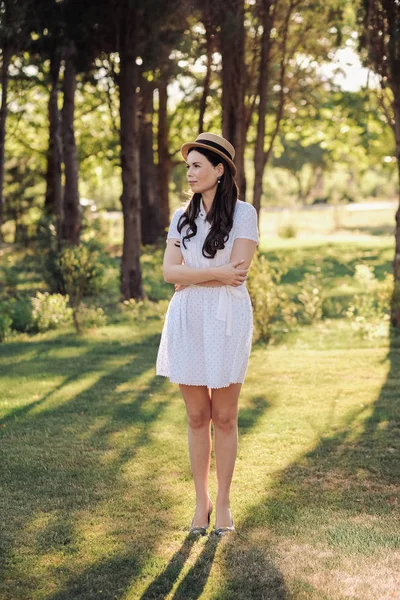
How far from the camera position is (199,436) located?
471 cm

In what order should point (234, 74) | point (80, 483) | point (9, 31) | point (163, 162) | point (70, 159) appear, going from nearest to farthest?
point (80, 483), point (9, 31), point (234, 74), point (70, 159), point (163, 162)

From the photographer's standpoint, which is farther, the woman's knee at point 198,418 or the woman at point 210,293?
the woman's knee at point 198,418

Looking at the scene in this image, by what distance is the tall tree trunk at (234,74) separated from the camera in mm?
11491

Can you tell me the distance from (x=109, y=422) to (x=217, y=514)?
2.62 meters

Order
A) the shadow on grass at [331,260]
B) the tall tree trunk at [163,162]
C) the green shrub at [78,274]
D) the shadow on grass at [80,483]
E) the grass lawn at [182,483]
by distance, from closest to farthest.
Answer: the grass lawn at [182,483] → the shadow on grass at [80,483] → the green shrub at [78,274] → the shadow on grass at [331,260] → the tall tree trunk at [163,162]

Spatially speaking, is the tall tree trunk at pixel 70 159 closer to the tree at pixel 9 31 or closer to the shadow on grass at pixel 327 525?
the tree at pixel 9 31

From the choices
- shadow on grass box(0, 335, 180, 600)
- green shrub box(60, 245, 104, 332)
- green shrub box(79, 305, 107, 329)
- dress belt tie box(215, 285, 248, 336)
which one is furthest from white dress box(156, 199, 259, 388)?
green shrub box(79, 305, 107, 329)

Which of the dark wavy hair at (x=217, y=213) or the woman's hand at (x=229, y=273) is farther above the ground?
the dark wavy hair at (x=217, y=213)

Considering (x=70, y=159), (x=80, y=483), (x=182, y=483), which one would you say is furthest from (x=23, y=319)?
(x=182, y=483)

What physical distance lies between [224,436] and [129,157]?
30.4 ft

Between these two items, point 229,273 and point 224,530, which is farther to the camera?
point 224,530

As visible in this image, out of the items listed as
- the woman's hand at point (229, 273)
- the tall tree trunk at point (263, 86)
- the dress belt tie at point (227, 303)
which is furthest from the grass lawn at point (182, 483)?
the tall tree trunk at point (263, 86)

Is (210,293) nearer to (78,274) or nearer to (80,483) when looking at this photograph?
(80,483)

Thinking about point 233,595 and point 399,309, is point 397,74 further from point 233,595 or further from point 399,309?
point 233,595
